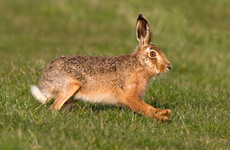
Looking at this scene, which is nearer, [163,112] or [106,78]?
[163,112]

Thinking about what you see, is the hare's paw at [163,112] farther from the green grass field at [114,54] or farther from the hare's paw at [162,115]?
the green grass field at [114,54]

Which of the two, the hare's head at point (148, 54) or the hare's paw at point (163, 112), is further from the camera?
the hare's head at point (148, 54)

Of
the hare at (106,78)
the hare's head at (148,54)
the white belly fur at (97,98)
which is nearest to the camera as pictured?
the hare at (106,78)

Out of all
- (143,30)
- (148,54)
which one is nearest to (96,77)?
(148,54)

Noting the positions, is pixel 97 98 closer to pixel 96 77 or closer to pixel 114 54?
pixel 96 77

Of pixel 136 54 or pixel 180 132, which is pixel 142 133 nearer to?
pixel 180 132

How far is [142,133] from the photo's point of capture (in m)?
5.54

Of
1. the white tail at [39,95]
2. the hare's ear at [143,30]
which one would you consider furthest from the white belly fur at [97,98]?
the hare's ear at [143,30]

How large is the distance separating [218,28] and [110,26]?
5.14m

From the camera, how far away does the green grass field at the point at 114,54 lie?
5.24m

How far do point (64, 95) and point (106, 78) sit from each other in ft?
2.90

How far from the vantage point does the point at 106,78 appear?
22.7 ft

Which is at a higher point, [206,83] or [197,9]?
[197,9]

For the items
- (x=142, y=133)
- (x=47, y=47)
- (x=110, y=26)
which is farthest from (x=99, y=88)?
(x=110, y=26)
